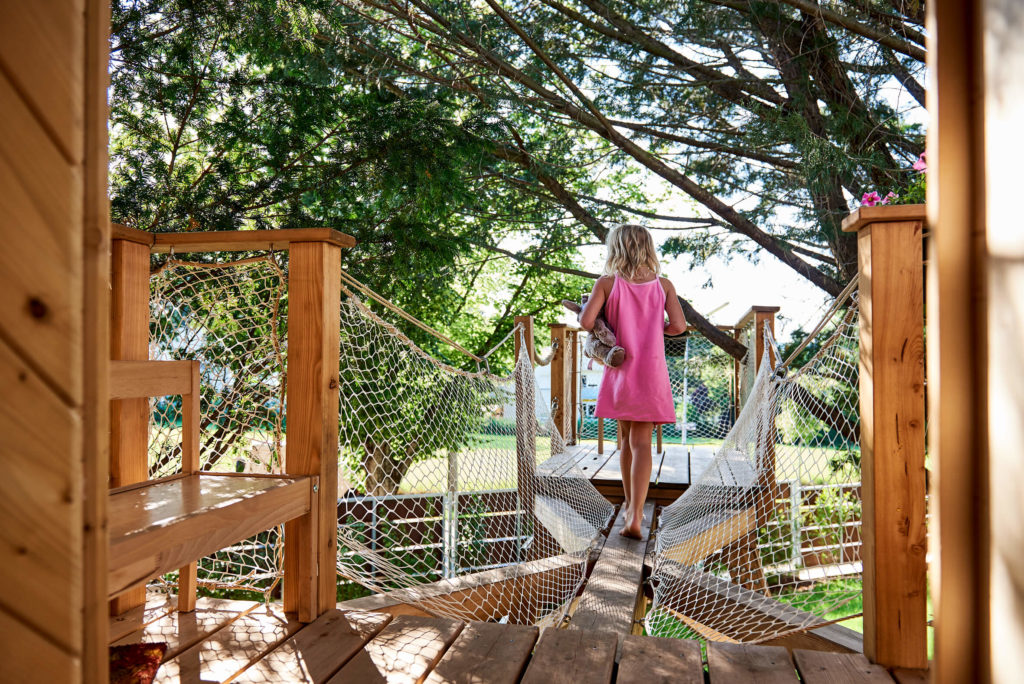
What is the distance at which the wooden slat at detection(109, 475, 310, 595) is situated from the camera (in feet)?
2.84

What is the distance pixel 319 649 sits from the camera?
1223 mm

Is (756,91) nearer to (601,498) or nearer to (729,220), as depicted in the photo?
(729,220)

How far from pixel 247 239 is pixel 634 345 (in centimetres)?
154

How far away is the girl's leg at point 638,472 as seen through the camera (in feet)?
7.97

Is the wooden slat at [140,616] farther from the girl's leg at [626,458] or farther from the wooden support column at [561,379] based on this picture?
the wooden support column at [561,379]

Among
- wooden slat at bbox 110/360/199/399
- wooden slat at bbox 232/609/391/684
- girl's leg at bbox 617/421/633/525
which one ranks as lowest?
wooden slat at bbox 232/609/391/684

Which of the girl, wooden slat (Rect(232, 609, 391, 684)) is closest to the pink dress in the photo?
the girl

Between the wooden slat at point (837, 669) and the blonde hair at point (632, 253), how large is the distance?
5.20ft

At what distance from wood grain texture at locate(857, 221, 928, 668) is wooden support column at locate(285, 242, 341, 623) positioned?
1055 mm

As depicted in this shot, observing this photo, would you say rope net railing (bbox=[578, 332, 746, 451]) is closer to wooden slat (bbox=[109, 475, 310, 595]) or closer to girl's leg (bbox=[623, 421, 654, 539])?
girl's leg (bbox=[623, 421, 654, 539])
